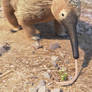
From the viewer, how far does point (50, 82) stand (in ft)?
7.04

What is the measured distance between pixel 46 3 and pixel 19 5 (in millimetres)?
505

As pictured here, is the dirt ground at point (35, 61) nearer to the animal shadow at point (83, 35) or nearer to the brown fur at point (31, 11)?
the animal shadow at point (83, 35)

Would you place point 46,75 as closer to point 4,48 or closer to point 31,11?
point 4,48

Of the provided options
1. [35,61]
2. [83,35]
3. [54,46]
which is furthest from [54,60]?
[83,35]

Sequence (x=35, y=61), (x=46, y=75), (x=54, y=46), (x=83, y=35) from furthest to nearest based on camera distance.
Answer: (x=83, y=35) < (x=54, y=46) < (x=35, y=61) < (x=46, y=75)

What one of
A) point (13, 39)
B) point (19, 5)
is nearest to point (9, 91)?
point (13, 39)

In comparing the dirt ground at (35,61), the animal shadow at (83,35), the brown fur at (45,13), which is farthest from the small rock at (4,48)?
the animal shadow at (83,35)


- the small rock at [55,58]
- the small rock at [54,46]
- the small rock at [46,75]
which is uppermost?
the small rock at [46,75]

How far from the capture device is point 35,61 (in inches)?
98.3

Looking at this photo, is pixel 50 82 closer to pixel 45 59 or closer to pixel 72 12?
pixel 45 59

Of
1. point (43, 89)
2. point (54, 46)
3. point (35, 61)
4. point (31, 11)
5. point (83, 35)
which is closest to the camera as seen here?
point (43, 89)

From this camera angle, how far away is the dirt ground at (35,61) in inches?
83.3

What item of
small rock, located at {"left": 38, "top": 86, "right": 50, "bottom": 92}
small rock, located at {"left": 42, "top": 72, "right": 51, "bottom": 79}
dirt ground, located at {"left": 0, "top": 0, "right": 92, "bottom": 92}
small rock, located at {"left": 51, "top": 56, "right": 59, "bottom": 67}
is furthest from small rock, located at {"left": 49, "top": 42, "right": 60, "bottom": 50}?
small rock, located at {"left": 38, "top": 86, "right": 50, "bottom": 92}

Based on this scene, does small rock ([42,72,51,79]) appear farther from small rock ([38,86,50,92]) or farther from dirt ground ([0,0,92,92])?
small rock ([38,86,50,92])
